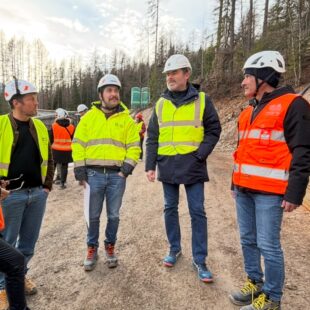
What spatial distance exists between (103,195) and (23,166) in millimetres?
1130

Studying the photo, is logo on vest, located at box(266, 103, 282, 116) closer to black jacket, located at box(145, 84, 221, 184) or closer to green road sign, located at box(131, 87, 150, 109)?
black jacket, located at box(145, 84, 221, 184)

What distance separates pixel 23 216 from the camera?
3.58m

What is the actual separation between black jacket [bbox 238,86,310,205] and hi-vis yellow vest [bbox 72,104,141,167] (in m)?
1.93

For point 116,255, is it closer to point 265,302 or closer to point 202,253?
point 202,253

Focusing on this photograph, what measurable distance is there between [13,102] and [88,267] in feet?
7.03

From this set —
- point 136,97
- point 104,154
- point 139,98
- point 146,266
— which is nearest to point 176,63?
point 104,154

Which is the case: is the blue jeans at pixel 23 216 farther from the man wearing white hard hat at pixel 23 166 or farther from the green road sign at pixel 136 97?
the green road sign at pixel 136 97

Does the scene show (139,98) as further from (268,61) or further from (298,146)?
(298,146)

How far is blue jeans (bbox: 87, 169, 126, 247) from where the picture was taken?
163 inches

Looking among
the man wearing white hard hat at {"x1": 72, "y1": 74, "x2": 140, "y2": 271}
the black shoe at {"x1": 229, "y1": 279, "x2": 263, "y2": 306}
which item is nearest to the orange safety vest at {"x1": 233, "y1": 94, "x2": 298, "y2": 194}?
the black shoe at {"x1": 229, "y1": 279, "x2": 263, "y2": 306}

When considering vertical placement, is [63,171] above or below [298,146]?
below

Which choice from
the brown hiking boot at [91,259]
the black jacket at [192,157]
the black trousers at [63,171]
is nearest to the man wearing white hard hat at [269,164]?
the black jacket at [192,157]

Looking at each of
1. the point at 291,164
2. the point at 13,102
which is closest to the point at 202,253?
the point at 291,164

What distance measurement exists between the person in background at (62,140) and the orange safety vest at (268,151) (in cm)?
697
